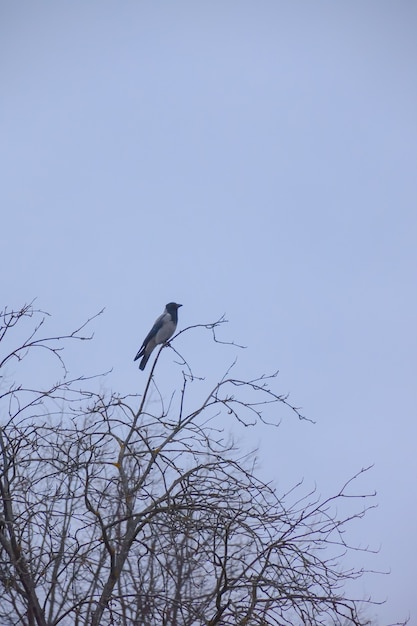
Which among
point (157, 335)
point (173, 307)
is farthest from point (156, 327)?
point (173, 307)

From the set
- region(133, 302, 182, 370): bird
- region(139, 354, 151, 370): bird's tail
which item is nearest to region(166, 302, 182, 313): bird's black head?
region(133, 302, 182, 370): bird

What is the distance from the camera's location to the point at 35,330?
15.5 feet

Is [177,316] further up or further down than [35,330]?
further up

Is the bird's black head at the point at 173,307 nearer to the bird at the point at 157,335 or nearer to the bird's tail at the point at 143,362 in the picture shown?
the bird at the point at 157,335

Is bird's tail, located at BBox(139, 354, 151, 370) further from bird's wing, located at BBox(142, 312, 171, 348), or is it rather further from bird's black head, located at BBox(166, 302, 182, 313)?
bird's black head, located at BBox(166, 302, 182, 313)

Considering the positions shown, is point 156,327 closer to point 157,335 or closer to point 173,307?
point 157,335

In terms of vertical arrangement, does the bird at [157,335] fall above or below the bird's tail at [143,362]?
above

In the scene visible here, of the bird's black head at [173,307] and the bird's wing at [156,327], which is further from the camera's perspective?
the bird's black head at [173,307]

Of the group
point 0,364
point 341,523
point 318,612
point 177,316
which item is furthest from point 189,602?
point 177,316

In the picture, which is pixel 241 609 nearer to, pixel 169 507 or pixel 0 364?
pixel 169 507

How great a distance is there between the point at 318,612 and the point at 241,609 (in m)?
0.45

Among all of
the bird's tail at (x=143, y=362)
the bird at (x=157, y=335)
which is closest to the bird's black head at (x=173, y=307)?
the bird at (x=157, y=335)

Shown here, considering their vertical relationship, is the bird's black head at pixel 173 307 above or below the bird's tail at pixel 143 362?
above

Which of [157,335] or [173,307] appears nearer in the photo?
[157,335]
